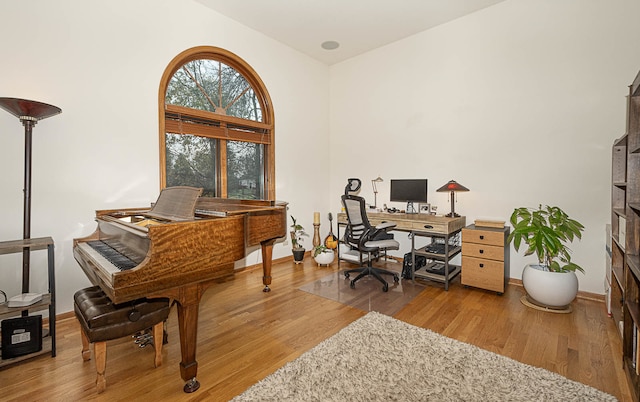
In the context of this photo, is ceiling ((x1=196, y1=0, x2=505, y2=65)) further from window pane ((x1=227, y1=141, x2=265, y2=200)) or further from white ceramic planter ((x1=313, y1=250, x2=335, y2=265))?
white ceramic planter ((x1=313, y1=250, x2=335, y2=265))

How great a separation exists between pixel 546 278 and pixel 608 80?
2.11 meters

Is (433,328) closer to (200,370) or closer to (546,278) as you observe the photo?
(546,278)

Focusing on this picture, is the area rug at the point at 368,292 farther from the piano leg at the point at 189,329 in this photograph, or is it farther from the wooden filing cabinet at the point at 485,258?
the piano leg at the point at 189,329

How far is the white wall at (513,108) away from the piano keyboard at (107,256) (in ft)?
12.0

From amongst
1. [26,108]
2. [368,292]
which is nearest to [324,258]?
[368,292]

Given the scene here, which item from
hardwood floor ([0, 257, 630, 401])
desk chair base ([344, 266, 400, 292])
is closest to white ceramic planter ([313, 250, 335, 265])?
desk chair base ([344, 266, 400, 292])

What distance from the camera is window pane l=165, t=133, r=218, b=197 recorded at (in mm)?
3479

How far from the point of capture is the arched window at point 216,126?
346 centimetres

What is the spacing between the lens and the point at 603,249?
3098 mm

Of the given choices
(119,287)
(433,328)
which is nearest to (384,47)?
(433,328)

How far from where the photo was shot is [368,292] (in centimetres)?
339

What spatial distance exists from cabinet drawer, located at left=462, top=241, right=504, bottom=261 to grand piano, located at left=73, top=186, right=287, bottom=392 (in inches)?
103

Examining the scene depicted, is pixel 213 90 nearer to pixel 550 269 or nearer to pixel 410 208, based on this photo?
pixel 410 208

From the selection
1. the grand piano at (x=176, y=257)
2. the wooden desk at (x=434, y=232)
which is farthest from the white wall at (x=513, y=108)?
the grand piano at (x=176, y=257)
